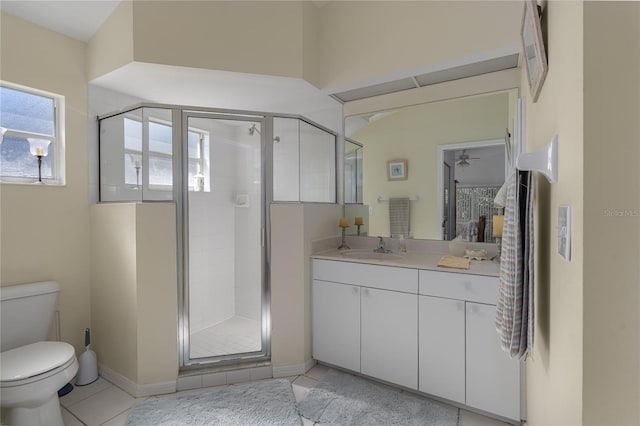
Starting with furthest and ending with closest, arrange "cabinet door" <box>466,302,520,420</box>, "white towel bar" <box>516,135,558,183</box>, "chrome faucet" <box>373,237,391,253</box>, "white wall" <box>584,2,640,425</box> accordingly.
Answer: "chrome faucet" <box>373,237,391,253</box>
"cabinet door" <box>466,302,520,420</box>
"white towel bar" <box>516,135,558,183</box>
"white wall" <box>584,2,640,425</box>

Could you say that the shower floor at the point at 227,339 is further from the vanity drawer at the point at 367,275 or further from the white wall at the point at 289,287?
the vanity drawer at the point at 367,275

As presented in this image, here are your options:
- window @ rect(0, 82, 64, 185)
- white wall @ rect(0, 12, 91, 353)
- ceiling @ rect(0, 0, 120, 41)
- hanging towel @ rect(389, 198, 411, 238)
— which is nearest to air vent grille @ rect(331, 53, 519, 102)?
hanging towel @ rect(389, 198, 411, 238)

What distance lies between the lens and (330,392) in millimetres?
2119

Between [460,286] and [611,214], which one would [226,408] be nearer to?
[460,286]

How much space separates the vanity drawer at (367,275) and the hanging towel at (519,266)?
0.90 meters

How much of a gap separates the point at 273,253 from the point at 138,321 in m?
1.04

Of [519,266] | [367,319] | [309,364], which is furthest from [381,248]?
[519,266]

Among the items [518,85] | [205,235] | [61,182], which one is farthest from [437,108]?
[61,182]

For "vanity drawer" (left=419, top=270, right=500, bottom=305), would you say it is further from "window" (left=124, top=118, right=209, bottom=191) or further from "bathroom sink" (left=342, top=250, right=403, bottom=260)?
"window" (left=124, top=118, right=209, bottom=191)

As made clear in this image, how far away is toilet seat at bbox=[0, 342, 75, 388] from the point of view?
1559 mm

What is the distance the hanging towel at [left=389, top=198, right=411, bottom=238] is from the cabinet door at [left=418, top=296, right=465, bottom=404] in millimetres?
807

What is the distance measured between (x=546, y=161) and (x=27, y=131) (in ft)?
10.2

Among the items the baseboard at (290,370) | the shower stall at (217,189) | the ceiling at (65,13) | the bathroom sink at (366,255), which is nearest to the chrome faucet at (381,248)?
the bathroom sink at (366,255)

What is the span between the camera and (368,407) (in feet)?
6.45
